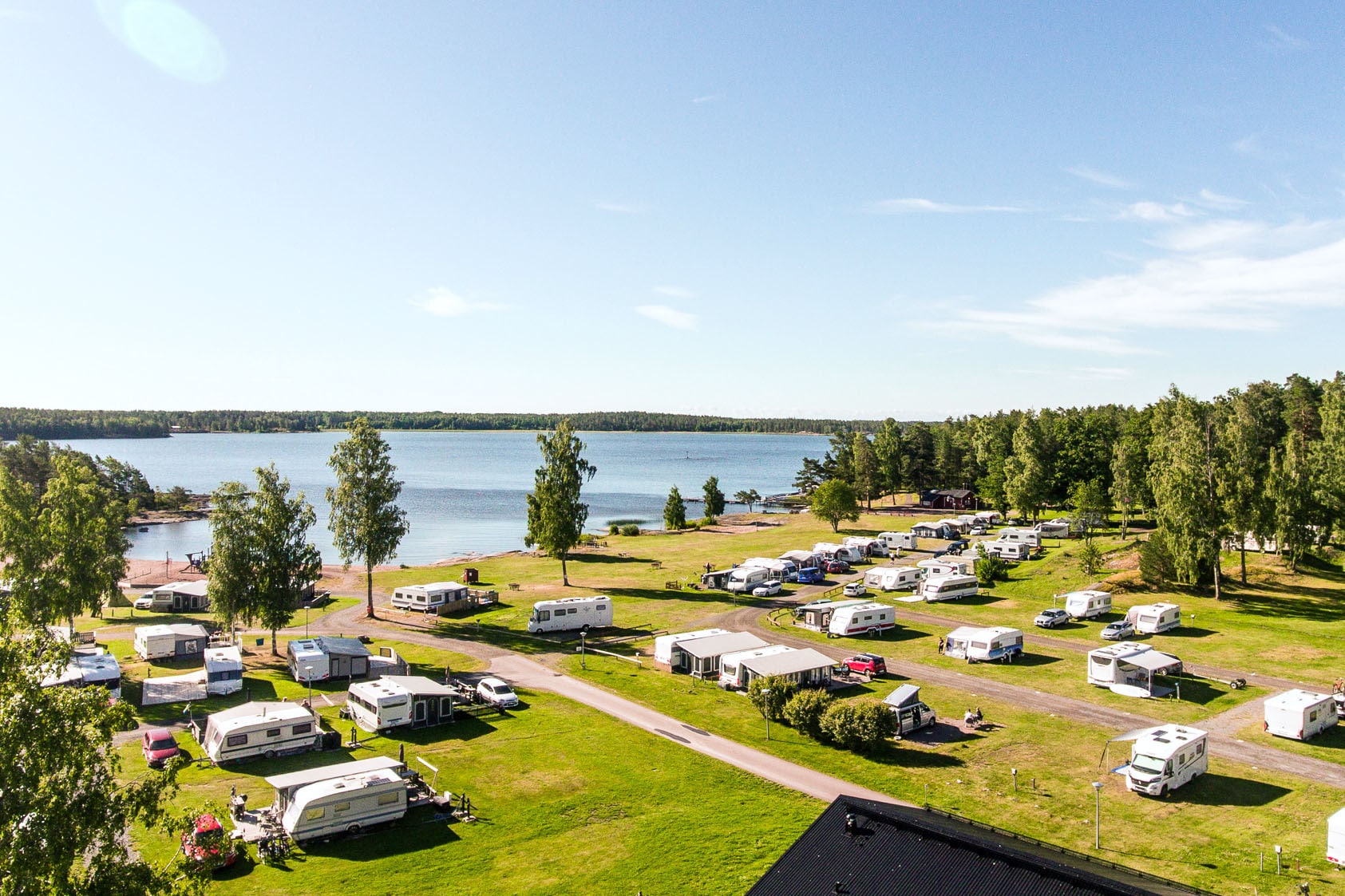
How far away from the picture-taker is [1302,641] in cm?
4028

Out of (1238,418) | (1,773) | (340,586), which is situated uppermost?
(1238,418)

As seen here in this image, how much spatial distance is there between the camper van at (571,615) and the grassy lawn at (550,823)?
15.1m

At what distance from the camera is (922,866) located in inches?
552

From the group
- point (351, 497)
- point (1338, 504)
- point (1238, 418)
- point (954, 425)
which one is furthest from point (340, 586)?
point (954, 425)

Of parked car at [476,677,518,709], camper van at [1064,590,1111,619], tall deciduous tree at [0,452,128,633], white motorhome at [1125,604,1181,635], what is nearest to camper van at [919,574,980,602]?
camper van at [1064,590,1111,619]

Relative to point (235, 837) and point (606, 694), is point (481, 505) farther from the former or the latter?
point (235, 837)

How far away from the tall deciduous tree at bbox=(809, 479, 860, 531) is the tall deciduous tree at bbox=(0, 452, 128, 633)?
201ft

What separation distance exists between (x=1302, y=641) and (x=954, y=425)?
10298 centimetres

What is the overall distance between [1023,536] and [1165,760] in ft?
158

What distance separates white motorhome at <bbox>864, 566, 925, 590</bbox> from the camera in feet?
185

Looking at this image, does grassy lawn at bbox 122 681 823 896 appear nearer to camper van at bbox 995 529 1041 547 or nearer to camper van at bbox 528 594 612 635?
camper van at bbox 528 594 612 635

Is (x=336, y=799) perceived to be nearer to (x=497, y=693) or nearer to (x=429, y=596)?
(x=497, y=693)

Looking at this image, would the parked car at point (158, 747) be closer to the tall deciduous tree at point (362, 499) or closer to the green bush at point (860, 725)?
the tall deciduous tree at point (362, 499)

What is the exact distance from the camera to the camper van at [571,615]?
46.2 meters
